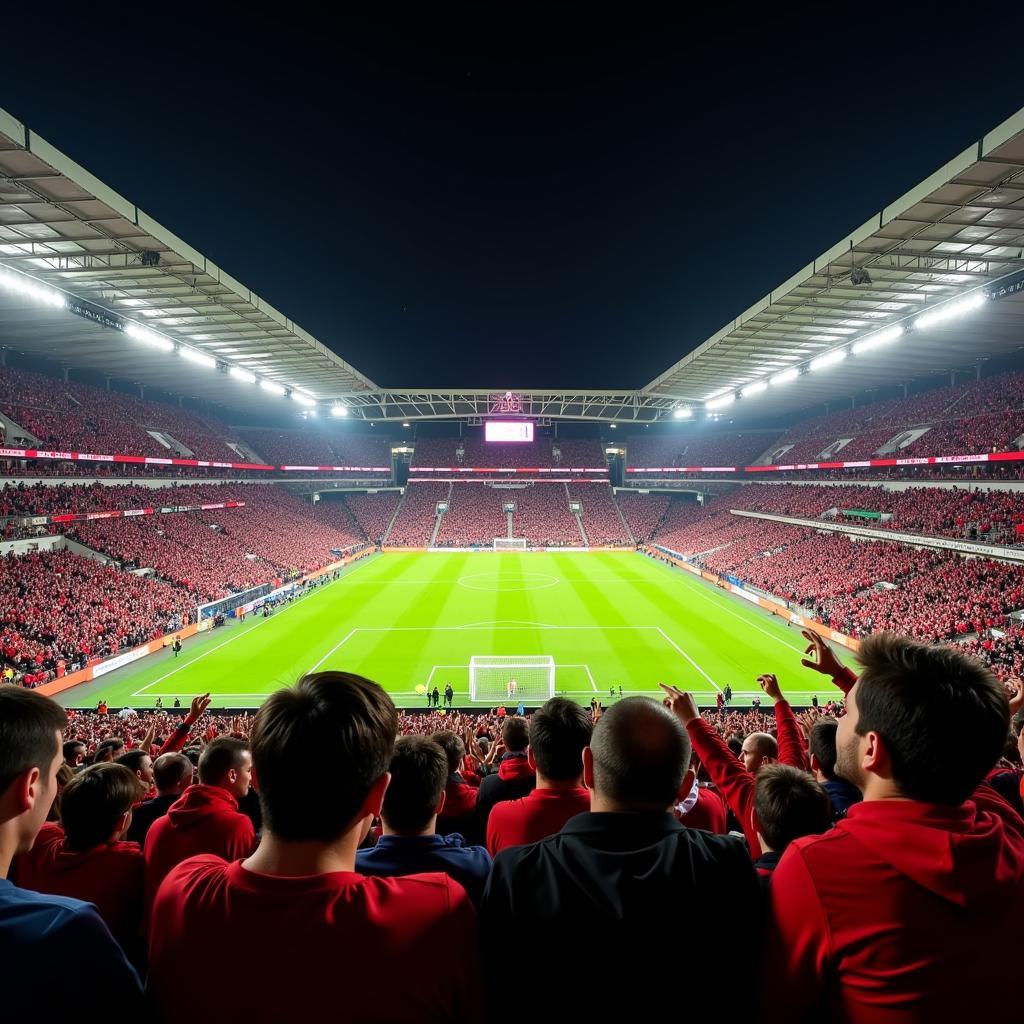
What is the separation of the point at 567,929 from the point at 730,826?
4391 mm

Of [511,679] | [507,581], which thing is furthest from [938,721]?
[507,581]

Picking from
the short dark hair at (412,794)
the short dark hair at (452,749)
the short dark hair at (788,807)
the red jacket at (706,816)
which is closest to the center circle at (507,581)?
the short dark hair at (452,749)

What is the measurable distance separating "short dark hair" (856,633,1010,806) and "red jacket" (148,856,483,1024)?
1.52 m

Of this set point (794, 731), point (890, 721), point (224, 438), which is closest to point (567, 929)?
point (890, 721)

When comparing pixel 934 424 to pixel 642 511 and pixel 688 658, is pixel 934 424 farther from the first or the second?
pixel 642 511

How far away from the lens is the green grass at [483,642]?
21.2 meters

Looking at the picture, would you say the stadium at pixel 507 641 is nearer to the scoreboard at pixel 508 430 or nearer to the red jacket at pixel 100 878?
the red jacket at pixel 100 878

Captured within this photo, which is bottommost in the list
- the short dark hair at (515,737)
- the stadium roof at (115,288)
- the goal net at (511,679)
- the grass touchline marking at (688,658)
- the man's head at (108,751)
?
the grass touchline marking at (688,658)

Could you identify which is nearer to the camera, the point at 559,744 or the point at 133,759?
the point at 559,744

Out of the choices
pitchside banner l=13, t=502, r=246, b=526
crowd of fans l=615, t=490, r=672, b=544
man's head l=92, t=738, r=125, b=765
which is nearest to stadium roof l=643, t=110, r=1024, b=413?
man's head l=92, t=738, r=125, b=765

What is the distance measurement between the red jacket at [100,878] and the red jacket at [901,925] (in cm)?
323

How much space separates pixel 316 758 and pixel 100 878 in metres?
2.42

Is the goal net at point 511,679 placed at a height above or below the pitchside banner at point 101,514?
below

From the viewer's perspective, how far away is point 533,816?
3.11 metres
